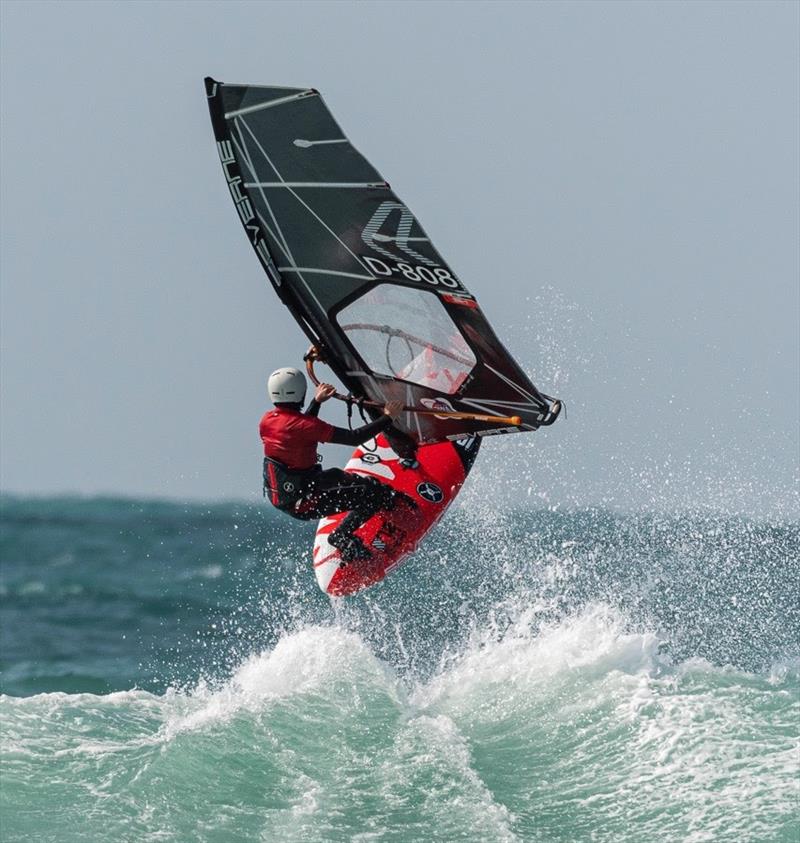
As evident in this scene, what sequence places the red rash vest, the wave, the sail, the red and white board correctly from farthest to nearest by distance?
the red and white board, the sail, the red rash vest, the wave

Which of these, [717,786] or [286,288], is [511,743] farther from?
[286,288]

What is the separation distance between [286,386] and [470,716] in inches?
120

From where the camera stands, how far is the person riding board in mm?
10633

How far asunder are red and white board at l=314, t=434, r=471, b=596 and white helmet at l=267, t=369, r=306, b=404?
5.72 feet

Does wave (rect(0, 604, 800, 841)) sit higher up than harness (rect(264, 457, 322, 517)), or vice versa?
harness (rect(264, 457, 322, 517))

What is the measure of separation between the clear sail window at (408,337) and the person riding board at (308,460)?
36cm

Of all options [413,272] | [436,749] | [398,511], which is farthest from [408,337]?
[436,749]

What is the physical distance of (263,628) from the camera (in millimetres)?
18734

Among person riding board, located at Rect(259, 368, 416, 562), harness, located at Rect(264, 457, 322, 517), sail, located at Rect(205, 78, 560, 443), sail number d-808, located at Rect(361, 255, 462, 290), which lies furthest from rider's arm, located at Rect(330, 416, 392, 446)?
sail number d-808, located at Rect(361, 255, 462, 290)

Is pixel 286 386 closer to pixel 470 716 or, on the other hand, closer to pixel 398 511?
pixel 398 511

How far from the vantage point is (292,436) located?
10.7m

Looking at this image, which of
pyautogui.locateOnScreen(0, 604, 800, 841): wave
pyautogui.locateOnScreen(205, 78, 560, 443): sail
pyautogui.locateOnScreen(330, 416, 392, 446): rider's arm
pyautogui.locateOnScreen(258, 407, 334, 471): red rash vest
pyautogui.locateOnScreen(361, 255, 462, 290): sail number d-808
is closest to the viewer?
pyautogui.locateOnScreen(0, 604, 800, 841): wave

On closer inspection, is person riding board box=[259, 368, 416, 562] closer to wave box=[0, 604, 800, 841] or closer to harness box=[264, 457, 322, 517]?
harness box=[264, 457, 322, 517]

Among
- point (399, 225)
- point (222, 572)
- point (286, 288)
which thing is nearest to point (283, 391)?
point (286, 288)
